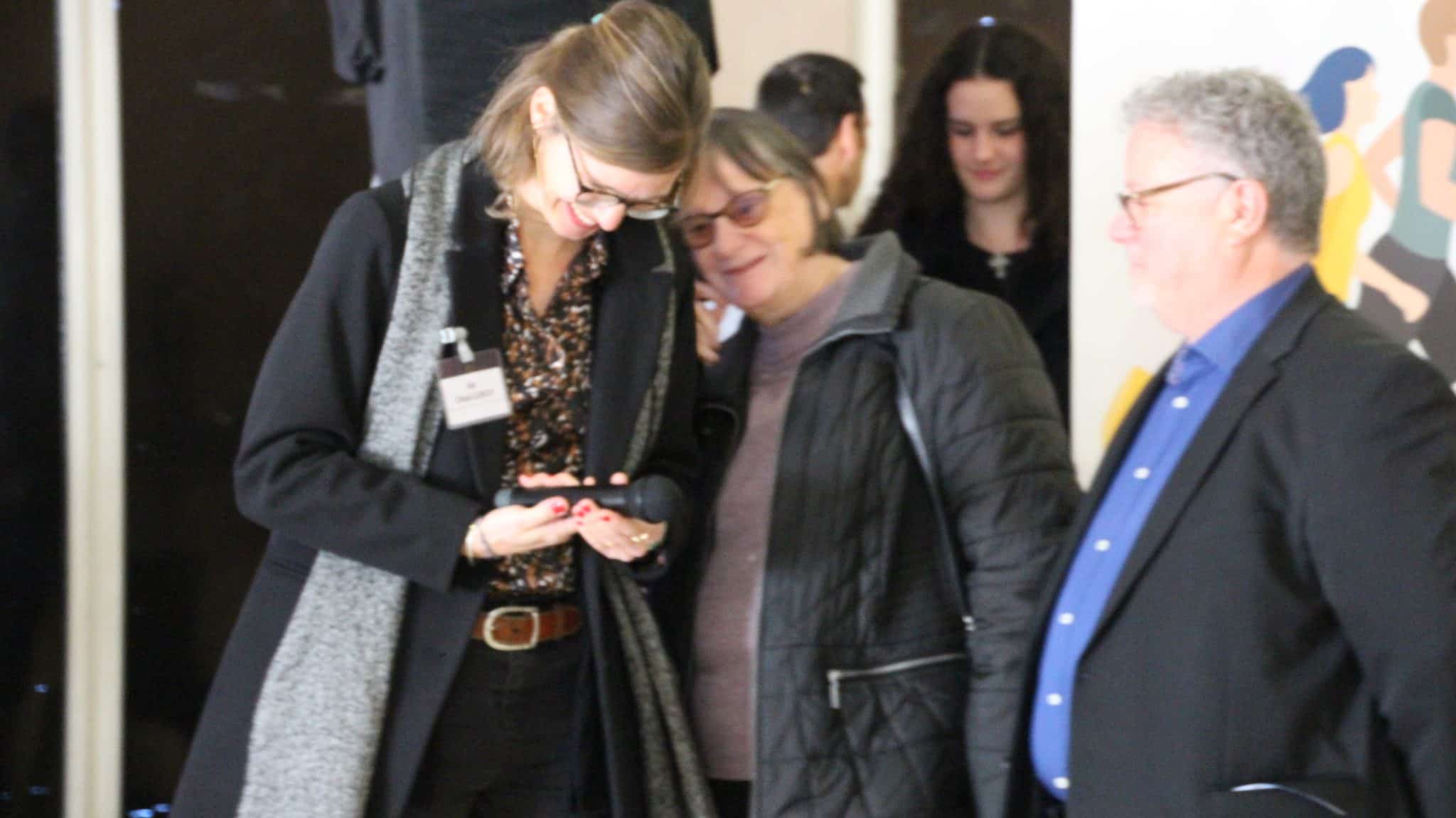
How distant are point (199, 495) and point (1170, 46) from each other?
2.05m

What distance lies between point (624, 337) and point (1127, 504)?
0.64 meters

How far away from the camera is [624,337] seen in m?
2.05

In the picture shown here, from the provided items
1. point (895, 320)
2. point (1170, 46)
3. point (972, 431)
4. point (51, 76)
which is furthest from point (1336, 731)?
point (51, 76)

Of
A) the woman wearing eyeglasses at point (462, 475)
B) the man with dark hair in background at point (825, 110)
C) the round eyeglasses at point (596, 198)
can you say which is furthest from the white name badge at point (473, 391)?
the man with dark hair in background at point (825, 110)

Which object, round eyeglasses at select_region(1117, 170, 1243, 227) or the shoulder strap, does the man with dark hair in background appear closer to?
the shoulder strap

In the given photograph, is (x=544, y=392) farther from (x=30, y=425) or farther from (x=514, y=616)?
(x=30, y=425)

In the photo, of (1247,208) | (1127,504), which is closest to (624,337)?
(1127,504)

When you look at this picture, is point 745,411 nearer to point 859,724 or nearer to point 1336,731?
point 859,724

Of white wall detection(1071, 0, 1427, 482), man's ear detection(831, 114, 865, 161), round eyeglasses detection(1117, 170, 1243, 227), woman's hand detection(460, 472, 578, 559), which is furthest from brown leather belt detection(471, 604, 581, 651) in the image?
man's ear detection(831, 114, 865, 161)

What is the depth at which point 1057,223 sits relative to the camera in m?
3.03

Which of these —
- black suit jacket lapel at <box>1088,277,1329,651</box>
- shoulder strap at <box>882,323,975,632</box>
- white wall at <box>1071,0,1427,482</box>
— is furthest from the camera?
white wall at <box>1071,0,1427,482</box>

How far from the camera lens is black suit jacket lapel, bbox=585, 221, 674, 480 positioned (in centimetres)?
200

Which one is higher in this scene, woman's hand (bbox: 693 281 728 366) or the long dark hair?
the long dark hair

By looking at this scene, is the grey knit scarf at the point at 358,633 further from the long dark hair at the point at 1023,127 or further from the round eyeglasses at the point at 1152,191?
the long dark hair at the point at 1023,127
